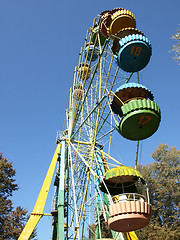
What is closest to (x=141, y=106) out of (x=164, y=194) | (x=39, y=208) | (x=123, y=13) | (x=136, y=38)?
(x=136, y=38)

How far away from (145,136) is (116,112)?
2.24m

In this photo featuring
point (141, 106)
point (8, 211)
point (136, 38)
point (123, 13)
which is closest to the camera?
point (141, 106)

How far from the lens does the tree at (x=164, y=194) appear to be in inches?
714

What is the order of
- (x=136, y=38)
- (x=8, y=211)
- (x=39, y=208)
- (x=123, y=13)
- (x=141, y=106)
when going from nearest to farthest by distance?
(x=141, y=106) < (x=136, y=38) < (x=123, y=13) < (x=39, y=208) < (x=8, y=211)

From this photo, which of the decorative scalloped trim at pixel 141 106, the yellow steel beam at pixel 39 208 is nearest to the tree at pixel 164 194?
the yellow steel beam at pixel 39 208

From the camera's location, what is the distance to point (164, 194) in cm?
1967

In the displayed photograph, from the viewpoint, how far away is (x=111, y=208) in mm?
6816

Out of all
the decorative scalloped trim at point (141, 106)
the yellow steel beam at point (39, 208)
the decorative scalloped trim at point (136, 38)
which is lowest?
the yellow steel beam at point (39, 208)

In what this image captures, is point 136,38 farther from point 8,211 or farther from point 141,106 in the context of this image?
point 8,211

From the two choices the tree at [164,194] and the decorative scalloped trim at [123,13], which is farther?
the tree at [164,194]

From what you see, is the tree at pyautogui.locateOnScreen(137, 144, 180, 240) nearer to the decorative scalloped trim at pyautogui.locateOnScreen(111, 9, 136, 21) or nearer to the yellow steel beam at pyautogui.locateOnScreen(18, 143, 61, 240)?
the yellow steel beam at pyautogui.locateOnScreen(18, 143, 61, 240)

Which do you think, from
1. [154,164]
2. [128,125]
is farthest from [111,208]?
[154,164]

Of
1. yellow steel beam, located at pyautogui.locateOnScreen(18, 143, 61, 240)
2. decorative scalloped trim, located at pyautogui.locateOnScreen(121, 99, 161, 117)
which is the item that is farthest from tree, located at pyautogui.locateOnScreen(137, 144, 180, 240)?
decorative scalloped trim, located at pyautogui.locateOnScreen(121, 99, 161, 117)

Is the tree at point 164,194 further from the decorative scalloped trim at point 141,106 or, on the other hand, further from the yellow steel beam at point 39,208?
the decorative scalloped trim at point 141,106
